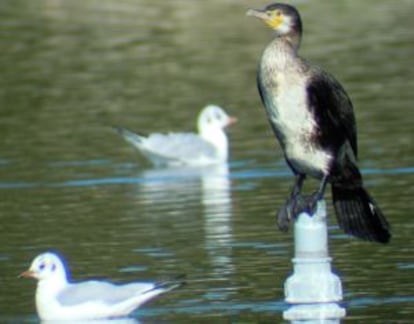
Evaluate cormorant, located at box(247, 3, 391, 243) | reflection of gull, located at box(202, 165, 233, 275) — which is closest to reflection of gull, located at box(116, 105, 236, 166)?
reflection of gull, located at box(202, 165, 233, 275)

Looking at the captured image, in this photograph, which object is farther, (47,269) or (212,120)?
(212,120)

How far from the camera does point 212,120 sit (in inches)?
873

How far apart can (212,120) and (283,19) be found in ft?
31.6

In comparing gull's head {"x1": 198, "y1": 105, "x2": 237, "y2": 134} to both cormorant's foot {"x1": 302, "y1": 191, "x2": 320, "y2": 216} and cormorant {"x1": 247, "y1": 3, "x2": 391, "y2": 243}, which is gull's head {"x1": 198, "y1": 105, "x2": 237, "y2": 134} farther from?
cormorant's foot {"x1": 302, "y1": 191, "x2": 320, "y2": 216}

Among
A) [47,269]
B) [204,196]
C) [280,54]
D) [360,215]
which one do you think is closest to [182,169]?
[204,196]

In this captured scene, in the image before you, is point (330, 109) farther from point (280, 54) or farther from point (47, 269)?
point (47, 269)

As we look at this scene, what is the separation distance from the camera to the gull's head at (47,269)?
12.9 m

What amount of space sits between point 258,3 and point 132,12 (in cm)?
378

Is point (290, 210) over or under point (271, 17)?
under

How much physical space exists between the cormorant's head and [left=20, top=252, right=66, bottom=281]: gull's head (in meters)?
2.07

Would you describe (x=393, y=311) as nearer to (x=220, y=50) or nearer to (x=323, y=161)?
(x=323, y=161)

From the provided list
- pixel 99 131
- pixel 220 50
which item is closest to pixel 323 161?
pixel 99 131

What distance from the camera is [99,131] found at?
931 inches

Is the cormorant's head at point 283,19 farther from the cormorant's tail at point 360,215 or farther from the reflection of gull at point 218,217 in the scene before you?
the reflection of gull at point 218,217
